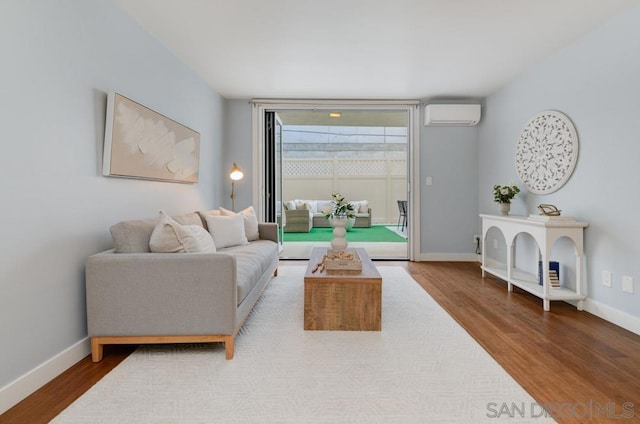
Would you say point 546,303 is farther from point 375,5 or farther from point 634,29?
point 375,5

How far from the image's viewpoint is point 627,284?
2.42 metres

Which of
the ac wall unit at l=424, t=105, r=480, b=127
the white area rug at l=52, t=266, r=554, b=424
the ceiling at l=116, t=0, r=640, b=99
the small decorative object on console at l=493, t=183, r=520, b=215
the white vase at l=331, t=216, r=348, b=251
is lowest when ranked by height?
the white area rug at l=52, t=266, r=554, b=424

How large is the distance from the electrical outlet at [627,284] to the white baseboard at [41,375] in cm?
360

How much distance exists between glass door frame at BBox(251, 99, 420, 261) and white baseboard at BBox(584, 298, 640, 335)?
2.26 metres

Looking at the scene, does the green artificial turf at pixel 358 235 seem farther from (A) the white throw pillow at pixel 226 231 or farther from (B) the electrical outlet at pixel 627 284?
(B) the electrical outlet at pixel 627 284

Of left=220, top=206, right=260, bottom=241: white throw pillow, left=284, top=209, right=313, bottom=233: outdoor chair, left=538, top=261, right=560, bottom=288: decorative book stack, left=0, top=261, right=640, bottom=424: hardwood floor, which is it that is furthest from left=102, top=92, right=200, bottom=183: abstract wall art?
left=284, top=209, right=313, bottom=233: outdoor chair

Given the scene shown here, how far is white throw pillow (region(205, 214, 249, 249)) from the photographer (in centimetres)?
320

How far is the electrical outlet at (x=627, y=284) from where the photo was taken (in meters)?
2.39

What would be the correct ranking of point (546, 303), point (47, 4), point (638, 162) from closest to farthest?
point (47, 4) < point (638, 162) < point (546, 303)

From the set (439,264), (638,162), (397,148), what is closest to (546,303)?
(638,162)

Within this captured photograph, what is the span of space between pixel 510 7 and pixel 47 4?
2.83 m

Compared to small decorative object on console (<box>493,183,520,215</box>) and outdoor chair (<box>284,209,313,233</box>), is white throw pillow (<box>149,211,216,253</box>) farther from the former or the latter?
outdoor chair (<box>284,209,313,233</box>)

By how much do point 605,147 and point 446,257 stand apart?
253cm

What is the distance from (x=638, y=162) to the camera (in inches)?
92.0
